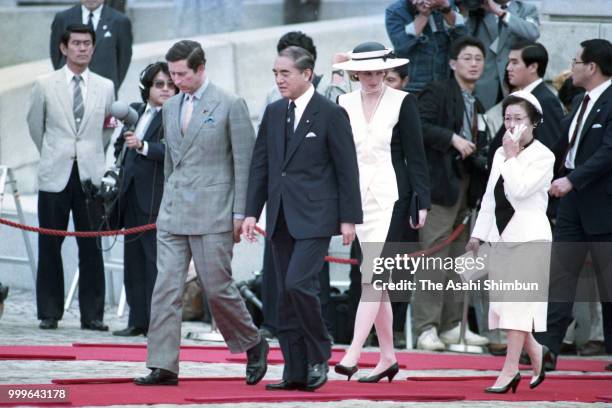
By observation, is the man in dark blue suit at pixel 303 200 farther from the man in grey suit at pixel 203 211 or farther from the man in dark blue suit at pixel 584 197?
the man in dark blue suit at pixel 584 197

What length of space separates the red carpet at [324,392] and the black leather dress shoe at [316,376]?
0.20 ft

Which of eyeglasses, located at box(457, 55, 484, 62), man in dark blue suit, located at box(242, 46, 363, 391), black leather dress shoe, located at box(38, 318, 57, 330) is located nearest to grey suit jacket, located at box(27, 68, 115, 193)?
black leather dress shoe, located at box(38, 318, 57, 330)

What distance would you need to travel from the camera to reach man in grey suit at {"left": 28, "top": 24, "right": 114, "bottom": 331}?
1312cm

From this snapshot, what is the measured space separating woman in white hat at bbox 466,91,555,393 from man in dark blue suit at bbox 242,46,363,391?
1101 mm

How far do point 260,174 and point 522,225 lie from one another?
5.48 ft

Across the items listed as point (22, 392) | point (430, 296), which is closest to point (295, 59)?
point (22, 392)

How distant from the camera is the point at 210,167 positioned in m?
9.90

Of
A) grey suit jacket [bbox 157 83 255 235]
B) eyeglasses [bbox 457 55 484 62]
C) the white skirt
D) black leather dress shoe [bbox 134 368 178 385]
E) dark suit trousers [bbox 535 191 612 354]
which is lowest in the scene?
black leather dress shoe [bbox 134 368 178 385]

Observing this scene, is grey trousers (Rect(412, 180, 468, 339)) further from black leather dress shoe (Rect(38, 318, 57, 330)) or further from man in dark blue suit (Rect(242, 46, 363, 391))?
man in dark blue suit (Rect(242, 46, 363, 391))

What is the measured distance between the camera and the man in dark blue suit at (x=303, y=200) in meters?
9.63

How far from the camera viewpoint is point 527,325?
33.3 feet

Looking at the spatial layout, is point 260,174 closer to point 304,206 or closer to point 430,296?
point 304,206

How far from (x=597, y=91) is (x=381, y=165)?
214cm

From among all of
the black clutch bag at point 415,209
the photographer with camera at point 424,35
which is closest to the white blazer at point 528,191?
the black clutch bag at point 415,209
